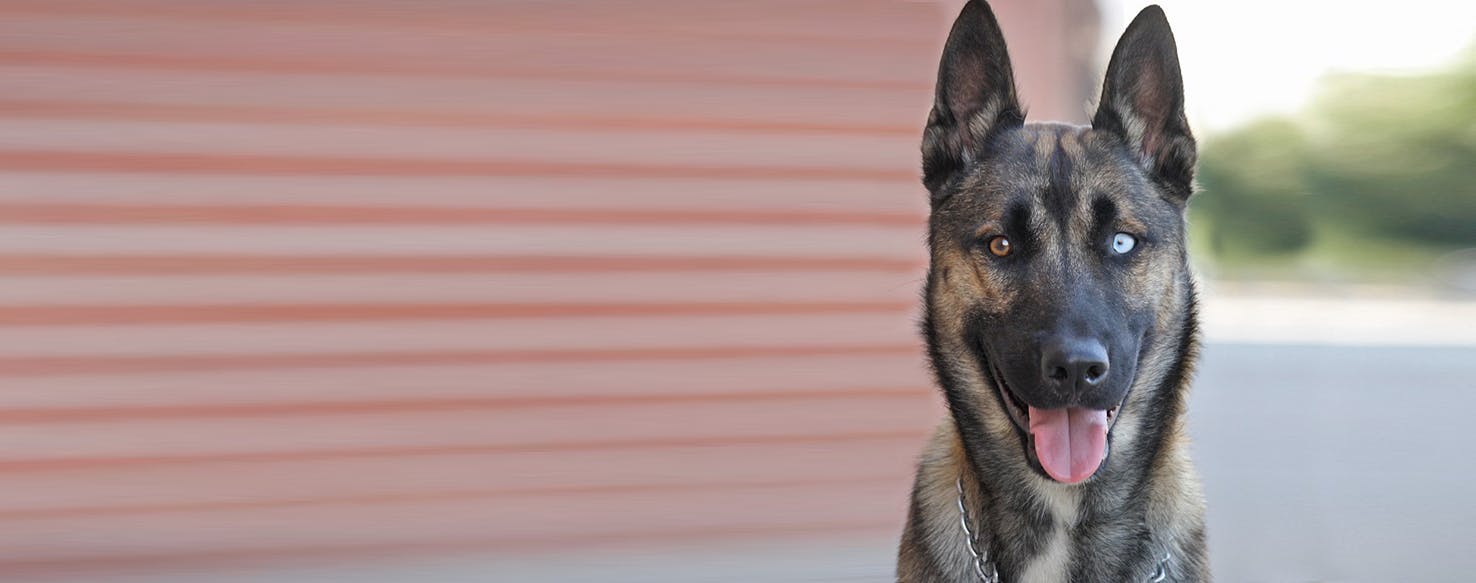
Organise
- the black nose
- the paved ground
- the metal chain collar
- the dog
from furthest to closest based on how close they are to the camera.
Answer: the paved ground
the metal chain collar
the dog
the black nose

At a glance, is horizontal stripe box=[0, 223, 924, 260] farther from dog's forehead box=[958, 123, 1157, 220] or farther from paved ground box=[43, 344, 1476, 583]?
dog's forehead box=[958, 123, 1157, 220]

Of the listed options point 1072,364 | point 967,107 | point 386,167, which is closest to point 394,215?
point 386,167

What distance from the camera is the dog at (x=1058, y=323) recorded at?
7.50 ft

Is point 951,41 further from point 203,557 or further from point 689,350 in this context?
point 203,557

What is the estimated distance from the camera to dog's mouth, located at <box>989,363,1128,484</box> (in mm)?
2287

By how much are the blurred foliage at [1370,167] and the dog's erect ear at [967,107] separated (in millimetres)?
19146

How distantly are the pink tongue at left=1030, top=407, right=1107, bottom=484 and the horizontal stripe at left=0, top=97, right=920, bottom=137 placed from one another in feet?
8.10

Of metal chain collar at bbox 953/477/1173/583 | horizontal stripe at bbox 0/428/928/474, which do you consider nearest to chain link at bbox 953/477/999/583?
metal chain collar at bbox 953/477/1173/583

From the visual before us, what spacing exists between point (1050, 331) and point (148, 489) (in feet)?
10.9

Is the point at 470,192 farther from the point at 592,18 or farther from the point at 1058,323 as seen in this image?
the point at 1058,323

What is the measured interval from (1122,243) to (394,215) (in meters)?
2.77

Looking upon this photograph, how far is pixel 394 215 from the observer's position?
4340 millimetres

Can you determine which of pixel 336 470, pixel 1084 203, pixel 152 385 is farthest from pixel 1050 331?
pixel 152 385

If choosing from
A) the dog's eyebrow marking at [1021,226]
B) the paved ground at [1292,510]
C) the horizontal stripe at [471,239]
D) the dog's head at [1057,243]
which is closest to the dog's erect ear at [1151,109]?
the dog's head at [1057,243]
